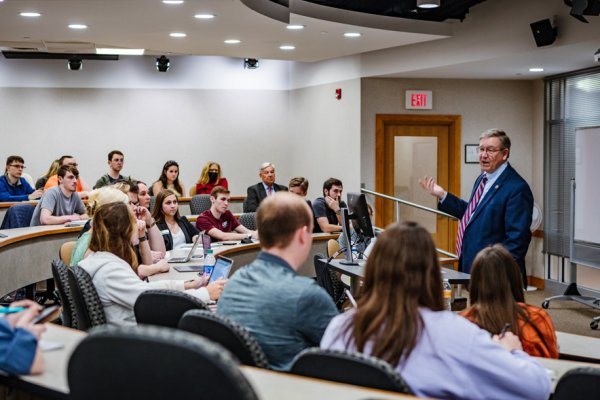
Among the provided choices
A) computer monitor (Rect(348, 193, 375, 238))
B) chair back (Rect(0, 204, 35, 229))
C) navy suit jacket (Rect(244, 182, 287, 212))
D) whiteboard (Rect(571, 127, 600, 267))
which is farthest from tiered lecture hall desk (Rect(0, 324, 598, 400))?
navy suit jacket (Rect(244, 182, 287, 212))

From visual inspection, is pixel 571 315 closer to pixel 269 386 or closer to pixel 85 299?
pixel 85 299

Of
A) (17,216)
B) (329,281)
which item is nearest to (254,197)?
(17,216)

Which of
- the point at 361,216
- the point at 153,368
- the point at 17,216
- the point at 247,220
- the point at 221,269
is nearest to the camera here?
the point at 153,368

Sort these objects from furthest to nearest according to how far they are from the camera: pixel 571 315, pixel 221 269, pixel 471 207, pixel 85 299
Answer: pixel 571 315 < pixel 471 207 < pixel 221 269 < pixel 85 299

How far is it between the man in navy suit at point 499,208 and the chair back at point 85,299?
7.70ft

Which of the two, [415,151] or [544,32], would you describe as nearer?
[544,32]

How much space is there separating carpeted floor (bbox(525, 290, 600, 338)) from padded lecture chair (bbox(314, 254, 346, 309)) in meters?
2.35

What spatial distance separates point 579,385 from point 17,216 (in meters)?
6.65

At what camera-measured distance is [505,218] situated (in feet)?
14.9

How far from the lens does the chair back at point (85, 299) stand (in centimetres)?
355

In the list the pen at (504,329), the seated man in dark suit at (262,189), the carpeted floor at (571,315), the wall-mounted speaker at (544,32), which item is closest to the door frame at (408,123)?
the seated man in dark suit at (262,189)

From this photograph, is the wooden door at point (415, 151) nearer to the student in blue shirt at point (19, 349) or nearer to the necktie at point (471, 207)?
the necktie at point (471, 207)

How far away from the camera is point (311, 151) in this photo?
11773 millimetres

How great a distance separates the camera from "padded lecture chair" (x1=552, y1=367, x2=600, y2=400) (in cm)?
196
